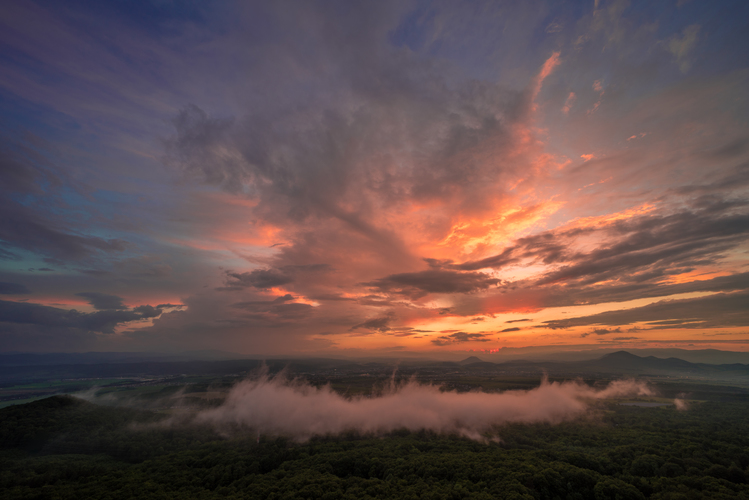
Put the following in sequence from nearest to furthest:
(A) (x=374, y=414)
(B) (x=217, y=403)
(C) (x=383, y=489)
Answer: (C) (x=383, y=489)
(A) (x=374, y=414)
(B) (x=217, y=403)

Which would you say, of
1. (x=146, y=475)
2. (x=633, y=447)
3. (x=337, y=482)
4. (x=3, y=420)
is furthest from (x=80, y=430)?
(x=633, y=447)

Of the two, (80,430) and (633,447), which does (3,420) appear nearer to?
(80,430)

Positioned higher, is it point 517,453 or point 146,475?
point 146,475

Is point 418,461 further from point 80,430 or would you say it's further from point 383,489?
point 80,430

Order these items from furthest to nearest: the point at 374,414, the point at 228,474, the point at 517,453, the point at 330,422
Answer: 1. the point at 374,414
2. the point at 330,422
3. the point at 517,453
4. the point at 228,474

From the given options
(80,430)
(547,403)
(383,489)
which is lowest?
(547,403)

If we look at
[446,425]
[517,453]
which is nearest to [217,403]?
[446,425]

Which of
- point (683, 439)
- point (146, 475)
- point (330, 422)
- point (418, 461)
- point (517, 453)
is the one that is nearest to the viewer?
point (146, 475)

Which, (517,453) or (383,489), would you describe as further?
(517,453)

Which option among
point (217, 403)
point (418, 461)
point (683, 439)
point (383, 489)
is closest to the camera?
point (383, 489)
